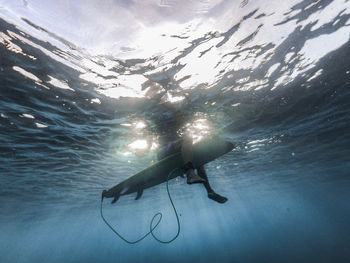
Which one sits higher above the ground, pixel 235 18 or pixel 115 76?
pixel 115 76

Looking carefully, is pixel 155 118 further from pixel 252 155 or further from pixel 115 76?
pixel 252 155

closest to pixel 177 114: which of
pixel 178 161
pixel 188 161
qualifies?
pixel 178 161

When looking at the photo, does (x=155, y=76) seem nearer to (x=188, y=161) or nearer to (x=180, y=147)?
(x=180, y=147)

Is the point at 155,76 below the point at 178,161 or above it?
above

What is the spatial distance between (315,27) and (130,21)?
5850 mm

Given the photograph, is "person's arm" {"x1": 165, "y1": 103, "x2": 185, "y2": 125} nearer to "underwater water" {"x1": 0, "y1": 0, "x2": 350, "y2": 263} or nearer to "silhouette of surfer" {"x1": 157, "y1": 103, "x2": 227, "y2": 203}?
"silhouette of surfer" {"x1": 157, "y1": 103, "x2": 227, "y2": 203}

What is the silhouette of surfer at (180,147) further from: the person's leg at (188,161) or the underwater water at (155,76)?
the underwater water at (155,76)

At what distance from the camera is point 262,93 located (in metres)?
9.00

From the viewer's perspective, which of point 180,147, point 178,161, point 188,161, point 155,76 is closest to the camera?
Result: point 188,161

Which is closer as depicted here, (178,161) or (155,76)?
(178,161)

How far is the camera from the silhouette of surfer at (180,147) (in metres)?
4.52

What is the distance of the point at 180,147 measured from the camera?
21.2 ft

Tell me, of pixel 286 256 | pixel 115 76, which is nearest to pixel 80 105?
pixel 115 76

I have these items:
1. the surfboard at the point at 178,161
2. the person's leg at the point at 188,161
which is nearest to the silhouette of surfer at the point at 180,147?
the person's leg at the point at 188,161
